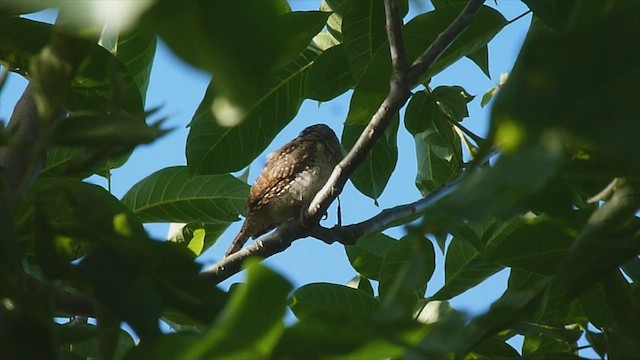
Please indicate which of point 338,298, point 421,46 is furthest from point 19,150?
point 338,298

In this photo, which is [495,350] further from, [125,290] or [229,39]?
[229,39]

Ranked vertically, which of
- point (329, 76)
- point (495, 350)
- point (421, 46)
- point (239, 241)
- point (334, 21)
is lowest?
point (495, 350)

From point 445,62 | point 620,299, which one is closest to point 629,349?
point 620,299

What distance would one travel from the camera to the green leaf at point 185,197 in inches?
90.5

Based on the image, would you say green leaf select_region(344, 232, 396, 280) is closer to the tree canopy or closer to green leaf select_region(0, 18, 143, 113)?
the tree canopy

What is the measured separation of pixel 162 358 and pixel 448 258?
57.8 inches

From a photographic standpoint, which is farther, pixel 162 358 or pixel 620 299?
pixel 620 299

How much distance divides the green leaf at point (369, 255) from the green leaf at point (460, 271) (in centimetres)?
23

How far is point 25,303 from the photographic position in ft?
2.71

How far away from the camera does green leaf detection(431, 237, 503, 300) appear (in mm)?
1986

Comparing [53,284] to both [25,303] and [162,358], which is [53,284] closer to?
[25,303]

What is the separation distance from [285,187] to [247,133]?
6.56 ft

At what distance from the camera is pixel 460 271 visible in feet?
6.63

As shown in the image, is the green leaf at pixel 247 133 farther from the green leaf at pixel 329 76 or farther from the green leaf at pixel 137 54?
the green leaf at pixel 137 54
